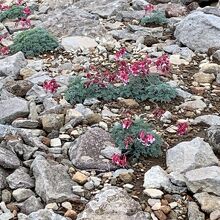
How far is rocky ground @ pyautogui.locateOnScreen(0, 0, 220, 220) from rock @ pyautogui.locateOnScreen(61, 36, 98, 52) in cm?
1

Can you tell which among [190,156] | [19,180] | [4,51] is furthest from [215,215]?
[4,51]

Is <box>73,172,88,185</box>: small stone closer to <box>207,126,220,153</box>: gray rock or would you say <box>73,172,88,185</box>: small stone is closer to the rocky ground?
the rocky ground

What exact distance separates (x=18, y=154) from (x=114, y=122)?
1136mm

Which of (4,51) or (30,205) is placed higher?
(30,205)

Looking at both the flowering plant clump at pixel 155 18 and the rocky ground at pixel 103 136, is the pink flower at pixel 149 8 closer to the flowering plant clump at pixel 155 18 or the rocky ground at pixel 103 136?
the flowering plant clump at pixel 155 18

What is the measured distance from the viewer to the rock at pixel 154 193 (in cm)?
452

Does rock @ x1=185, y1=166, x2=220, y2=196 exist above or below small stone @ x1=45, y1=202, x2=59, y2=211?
above

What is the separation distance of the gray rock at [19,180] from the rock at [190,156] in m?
1.18

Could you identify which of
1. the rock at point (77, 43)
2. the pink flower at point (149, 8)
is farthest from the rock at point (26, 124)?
the pink flower at point (149, 8)

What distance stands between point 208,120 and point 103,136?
44.7 inches

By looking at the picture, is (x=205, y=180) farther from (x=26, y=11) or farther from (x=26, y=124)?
(x=26, y=11)

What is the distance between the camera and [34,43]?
26.0 feet

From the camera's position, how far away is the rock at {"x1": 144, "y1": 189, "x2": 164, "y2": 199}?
452cm

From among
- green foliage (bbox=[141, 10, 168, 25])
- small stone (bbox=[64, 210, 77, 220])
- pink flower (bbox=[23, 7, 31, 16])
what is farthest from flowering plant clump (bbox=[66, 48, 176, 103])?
pink flower (bbox=[23, 7, 31, 16])
